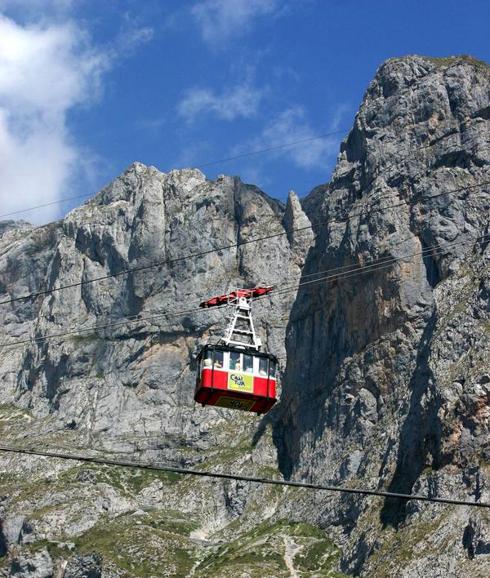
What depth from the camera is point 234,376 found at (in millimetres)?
61906

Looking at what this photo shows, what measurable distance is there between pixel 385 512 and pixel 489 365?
107 ft

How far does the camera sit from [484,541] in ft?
532

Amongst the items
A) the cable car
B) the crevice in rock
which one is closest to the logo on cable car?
the cable car

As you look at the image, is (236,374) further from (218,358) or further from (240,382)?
(218,358)

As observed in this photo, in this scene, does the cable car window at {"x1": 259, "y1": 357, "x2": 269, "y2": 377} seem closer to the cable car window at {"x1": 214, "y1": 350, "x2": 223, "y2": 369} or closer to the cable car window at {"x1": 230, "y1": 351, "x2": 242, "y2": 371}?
the cable car window at {"x1": 230, "y1": 351, "x2": 242, "y2": 371}

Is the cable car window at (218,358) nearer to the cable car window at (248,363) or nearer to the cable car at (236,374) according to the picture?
the cable car at (236,374)

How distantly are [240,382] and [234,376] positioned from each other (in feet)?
1.57

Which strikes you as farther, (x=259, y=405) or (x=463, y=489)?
(x=463, y=489)

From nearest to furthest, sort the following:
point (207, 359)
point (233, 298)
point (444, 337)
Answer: point (207, 359) → point (233, 298) → point (444, 337)

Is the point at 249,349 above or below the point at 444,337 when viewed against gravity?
below

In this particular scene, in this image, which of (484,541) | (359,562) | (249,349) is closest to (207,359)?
(249,349)

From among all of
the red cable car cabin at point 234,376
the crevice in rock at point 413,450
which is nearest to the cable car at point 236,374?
the red cable car cabin at point 234,376

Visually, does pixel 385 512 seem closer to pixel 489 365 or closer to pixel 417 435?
pixel 417 435

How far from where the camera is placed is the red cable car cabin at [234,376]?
61531 mm
